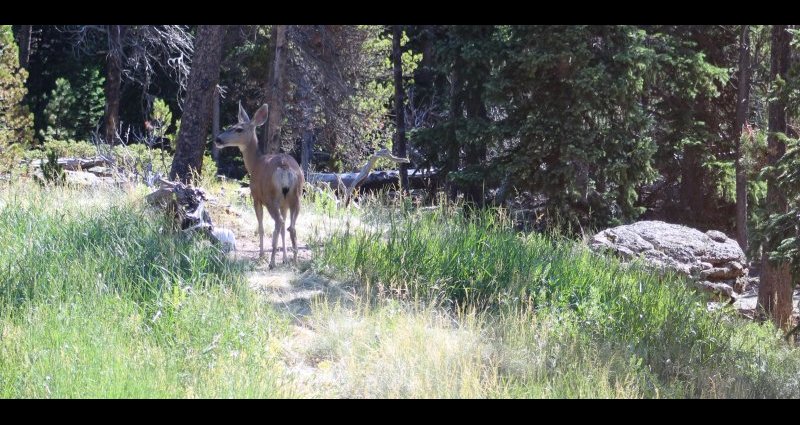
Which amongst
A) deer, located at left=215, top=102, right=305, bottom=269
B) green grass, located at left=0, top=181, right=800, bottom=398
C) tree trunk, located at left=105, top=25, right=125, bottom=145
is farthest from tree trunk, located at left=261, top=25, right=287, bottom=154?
tree trunk, located at left=105, top=25, right=125, bottom=145

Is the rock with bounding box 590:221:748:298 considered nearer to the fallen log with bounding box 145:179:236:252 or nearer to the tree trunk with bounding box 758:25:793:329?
the tree trunk with bounding box 758:25:793:329

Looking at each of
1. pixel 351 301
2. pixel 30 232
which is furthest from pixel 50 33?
pixel 351 301

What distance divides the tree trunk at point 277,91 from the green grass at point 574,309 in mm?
9241

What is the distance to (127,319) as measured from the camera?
268 inches

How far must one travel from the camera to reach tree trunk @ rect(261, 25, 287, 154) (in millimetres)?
19578

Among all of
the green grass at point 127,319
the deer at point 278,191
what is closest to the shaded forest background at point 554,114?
the deer at point 278,191

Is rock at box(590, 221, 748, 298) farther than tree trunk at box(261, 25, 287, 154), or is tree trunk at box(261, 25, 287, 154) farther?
tree trunk at box(261, 25, 287, 154)

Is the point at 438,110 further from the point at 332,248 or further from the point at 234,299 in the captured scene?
the point at 234,299

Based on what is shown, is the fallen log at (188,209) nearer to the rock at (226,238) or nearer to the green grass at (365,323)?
the rock at (226,238)

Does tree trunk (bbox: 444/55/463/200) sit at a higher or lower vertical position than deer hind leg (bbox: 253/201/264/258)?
higher

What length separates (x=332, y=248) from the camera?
1002 centimetres

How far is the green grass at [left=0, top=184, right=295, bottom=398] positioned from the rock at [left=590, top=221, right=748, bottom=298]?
689 cm

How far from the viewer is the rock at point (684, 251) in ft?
43.3

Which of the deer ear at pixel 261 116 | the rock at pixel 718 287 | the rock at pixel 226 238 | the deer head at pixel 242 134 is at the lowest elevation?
the rock at pixel 718 287
